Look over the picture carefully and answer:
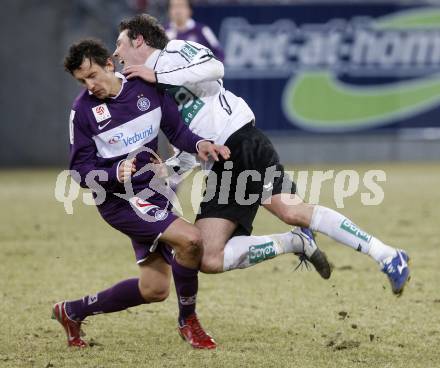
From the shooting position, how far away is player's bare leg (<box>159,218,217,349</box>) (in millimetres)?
5070

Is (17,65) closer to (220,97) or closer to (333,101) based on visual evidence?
(333,101)

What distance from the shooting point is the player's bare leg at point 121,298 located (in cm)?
538

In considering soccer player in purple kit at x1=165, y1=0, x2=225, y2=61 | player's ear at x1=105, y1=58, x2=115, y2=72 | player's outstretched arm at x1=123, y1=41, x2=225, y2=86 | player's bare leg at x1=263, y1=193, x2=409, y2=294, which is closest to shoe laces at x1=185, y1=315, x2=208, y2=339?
player's bare leg at x1=263, y1=193, x2=409, y2=294

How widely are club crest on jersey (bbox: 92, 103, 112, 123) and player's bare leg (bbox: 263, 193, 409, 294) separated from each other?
104 centimetres

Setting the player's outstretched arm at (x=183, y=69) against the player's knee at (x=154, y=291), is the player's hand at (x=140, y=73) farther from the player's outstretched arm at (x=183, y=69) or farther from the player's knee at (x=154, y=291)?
the player's knee at (x=154, y=291)

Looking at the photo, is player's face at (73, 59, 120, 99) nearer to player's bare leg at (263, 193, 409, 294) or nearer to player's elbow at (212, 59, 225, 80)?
player's elbow at (212, 59, 225, 80)

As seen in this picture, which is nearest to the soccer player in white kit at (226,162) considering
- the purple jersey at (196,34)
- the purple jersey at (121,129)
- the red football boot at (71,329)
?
the purple jersey at (121,129)

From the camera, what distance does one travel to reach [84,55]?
5113 mm

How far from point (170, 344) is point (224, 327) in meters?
0.51

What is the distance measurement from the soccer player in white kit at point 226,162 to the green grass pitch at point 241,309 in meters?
0.53

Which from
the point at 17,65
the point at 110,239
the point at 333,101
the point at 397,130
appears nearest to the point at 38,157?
the point at 17,65

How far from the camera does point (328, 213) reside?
526 cm

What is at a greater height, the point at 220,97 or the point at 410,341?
the point at 220,97

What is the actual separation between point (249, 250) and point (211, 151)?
0.60 metres
